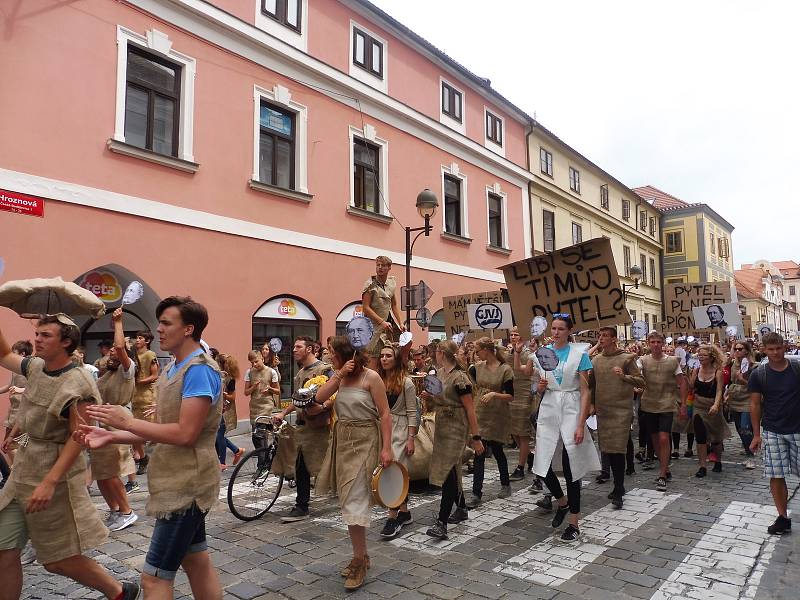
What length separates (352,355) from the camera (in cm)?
459

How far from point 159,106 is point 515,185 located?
46.4 feet

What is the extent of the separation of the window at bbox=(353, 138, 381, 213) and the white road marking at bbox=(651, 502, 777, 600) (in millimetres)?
11385

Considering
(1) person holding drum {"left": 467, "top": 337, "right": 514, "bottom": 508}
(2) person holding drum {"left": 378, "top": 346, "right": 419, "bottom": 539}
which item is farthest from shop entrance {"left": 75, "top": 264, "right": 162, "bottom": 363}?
(2) person holding drum {"left": 378, "top": 346, "right": 419, "bottom": 539}

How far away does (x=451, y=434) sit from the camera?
561 centimetres

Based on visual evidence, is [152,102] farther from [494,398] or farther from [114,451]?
[494,398]

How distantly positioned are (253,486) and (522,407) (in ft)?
12.0

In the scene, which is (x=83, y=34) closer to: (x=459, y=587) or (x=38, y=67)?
(x=38, y=67)

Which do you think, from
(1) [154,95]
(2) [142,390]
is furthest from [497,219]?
(2) [142,390]

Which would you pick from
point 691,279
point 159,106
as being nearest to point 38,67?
point 159,106

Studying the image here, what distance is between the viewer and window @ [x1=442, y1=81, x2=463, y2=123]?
61.2 ft

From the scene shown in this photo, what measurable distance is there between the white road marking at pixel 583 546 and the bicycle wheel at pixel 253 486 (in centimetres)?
272

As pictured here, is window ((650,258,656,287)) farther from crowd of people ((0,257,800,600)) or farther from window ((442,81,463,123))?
crowd of people ((0,257,800,600))

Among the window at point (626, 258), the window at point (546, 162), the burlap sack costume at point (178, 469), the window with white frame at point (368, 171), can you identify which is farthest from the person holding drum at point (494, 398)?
the window at point (626, 258)

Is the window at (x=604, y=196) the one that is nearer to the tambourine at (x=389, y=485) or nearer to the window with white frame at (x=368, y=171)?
the window with white frame at (x=368, y=171)
